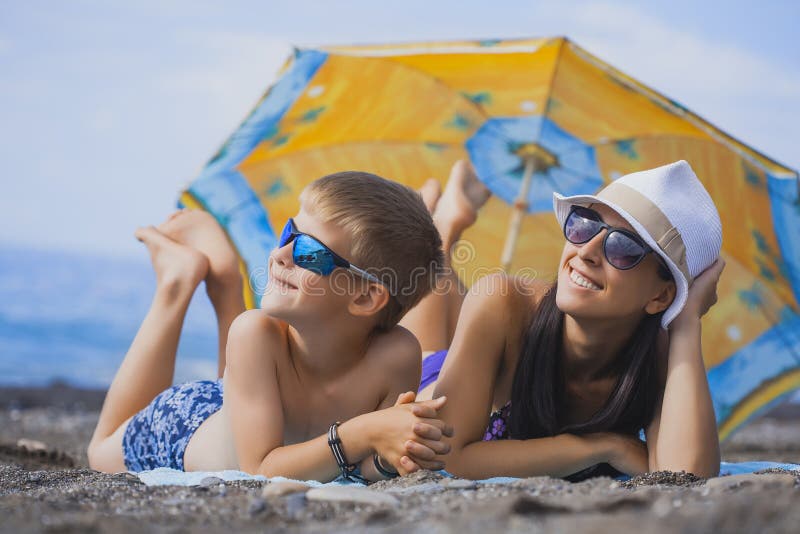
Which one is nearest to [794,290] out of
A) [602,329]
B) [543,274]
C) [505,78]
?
[543,274]

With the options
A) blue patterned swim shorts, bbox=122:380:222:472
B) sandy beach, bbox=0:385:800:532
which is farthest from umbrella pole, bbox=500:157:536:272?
sandy beach, bbox=0:385:800:532

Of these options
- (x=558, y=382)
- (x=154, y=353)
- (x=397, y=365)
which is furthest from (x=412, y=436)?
(x=154, y=353)

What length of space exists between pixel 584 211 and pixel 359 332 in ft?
2.99

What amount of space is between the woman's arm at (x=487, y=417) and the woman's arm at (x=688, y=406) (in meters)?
0.20

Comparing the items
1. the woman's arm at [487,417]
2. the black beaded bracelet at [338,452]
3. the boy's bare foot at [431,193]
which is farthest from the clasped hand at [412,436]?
the boy's bare foot at [431,193]

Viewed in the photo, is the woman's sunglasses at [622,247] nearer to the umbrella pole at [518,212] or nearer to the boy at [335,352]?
the boy at [335,352]

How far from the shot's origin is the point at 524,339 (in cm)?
340

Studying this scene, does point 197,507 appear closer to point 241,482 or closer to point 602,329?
point 241,482

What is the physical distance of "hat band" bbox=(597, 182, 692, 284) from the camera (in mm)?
3104

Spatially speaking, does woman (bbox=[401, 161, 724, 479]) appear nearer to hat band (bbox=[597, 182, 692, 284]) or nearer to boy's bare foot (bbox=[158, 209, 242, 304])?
hat band (bbox=[597, 182, 692, 284])

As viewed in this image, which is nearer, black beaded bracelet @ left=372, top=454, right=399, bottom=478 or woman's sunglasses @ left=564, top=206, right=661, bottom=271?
black beaded bracelet @ left=372, top=454, right=399, bottom=478

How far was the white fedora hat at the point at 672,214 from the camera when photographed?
3109 millimetres

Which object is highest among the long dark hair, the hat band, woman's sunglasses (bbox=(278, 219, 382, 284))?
the hat band

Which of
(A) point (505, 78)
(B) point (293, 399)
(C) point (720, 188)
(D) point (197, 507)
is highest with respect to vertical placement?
(A) point (505, 78)
